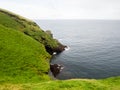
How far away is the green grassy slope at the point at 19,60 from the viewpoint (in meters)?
51.7

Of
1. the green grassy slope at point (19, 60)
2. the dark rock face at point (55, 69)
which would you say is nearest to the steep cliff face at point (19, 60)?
the green grassy slope at point (19, 60)

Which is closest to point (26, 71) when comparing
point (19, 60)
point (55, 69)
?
point (19, 60)

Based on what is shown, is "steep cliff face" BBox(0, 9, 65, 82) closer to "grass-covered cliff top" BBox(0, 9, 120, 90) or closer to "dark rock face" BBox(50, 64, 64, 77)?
"grass-covered cliff top" BBox(0, 9, 120, 90)

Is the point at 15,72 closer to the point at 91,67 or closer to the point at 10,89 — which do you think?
the point at 10,89

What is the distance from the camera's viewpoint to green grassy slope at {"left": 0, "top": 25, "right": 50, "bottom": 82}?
51.7 m

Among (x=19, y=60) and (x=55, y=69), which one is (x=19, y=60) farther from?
(x=55, y=69)

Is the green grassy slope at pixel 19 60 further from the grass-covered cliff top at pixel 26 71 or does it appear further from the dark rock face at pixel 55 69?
the dark rock face at pixel 55 69

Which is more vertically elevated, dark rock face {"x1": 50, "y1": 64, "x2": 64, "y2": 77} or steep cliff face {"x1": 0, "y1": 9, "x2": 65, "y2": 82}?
steep cliff face {"x1": 0, "y1": 9, "x2": 65, "y2": 82}

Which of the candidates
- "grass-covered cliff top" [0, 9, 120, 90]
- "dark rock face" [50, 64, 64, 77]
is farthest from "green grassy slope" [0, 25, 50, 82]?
"dark rock face" [50, 64, 64, 77]

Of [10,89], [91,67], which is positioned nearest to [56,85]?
[10,89]

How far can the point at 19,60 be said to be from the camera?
6062 centimetres

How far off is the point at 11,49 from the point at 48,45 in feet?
145

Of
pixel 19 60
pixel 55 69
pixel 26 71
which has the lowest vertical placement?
pixel 55 69

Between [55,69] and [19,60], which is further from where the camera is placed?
[55,69]
